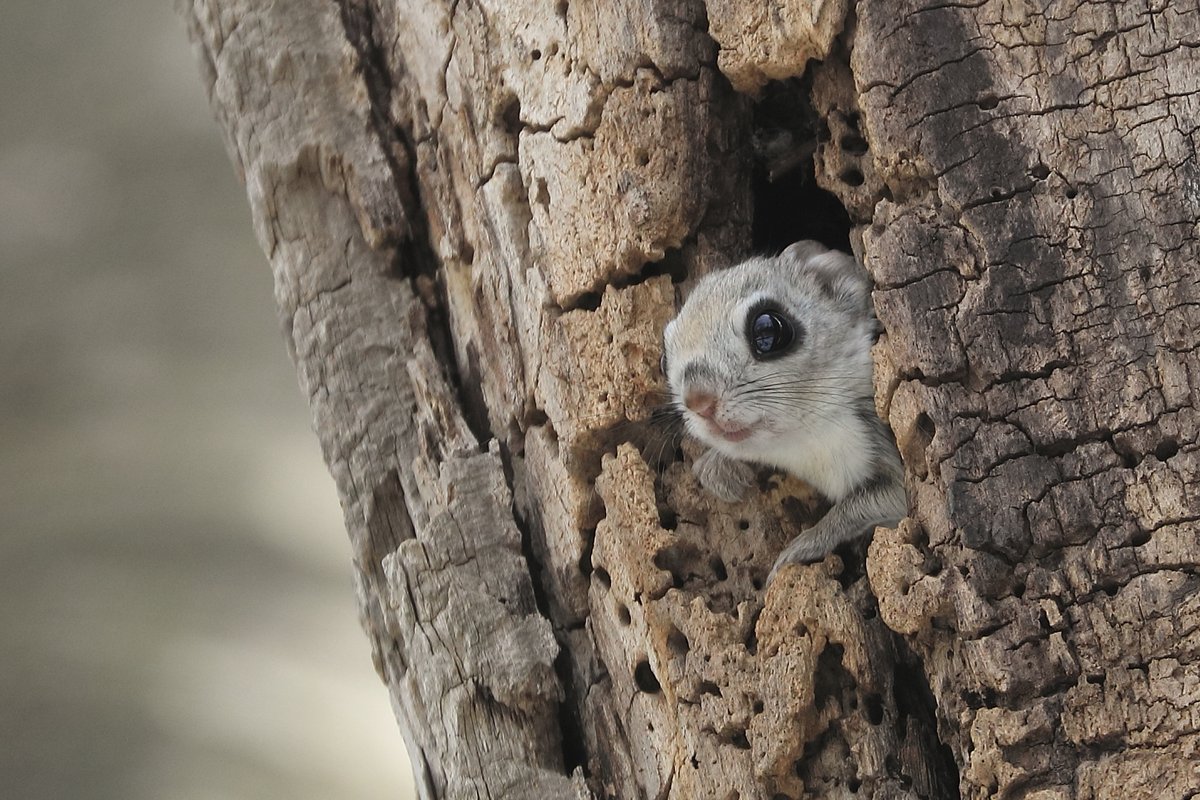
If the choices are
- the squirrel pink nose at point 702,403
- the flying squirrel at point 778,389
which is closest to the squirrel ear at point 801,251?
the flying squirrel at point 778,389

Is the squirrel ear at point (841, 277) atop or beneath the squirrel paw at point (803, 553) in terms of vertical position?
atop

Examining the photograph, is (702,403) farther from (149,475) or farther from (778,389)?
(149,475)

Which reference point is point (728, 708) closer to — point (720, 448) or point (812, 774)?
point (812, 774)

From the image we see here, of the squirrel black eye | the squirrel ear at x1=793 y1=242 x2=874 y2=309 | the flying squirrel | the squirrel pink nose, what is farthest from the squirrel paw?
the squirrel ear at x1=793 y1=242 x2=874 y2=309

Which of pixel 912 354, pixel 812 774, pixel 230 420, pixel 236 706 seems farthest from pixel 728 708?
pixel 230 420

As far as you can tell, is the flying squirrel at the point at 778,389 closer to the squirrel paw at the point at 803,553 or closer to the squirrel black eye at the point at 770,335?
the squirrel black eye at the point at 770,335

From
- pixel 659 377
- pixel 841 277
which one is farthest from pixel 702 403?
pixel 841 277

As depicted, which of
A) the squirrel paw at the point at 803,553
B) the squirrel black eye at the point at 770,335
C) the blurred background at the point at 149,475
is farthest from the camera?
the blurred background at the point at 149,475

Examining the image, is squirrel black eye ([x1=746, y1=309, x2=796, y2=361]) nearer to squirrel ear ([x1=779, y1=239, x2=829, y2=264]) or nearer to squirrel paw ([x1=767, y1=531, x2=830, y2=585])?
squirrel ear ([x1=779, y1=239, x2=829, y2=264])
